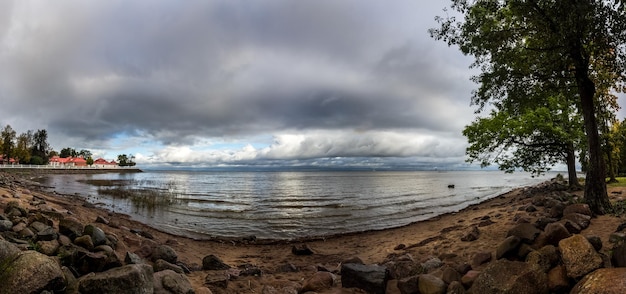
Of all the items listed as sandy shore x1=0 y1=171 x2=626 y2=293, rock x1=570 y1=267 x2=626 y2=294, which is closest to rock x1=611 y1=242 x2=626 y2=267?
rock x1=570 y1=267 x2=626 y2=294

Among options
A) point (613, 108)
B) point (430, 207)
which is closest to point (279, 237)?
point (430, 207)

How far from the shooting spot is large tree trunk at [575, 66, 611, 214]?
38.4ft

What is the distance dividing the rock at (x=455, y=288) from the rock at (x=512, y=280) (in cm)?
33

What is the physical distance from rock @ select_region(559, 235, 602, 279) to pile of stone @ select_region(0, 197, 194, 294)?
25.8ft

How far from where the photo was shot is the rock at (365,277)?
7805 millimetres

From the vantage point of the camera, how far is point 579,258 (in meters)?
5.90

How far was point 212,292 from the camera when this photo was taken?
7.66 metres

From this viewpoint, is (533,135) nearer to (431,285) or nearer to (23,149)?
(431,285)

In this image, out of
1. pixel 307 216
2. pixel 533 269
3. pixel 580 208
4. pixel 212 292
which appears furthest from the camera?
pixel 307 216

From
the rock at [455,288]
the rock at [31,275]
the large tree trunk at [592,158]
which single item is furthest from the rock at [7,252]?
the large tree trunk at [592,158]

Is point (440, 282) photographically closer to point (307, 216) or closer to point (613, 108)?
point (307, 216)

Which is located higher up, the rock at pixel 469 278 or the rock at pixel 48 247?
the rock at pixel 48 247

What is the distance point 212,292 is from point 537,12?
13.9 m

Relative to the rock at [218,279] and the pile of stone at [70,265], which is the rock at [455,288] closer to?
the rock at [218,279]
